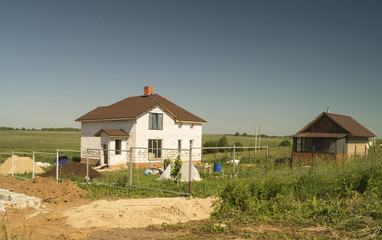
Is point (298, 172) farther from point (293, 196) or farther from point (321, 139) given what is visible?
point (321, 139)

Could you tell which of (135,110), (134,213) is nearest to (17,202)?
(134,213)

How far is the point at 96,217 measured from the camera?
29.2 feet

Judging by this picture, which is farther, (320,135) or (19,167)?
(320,135)

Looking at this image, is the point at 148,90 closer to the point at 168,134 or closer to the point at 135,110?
the point at 135,110

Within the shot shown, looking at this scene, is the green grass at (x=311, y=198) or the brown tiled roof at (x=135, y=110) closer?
the green grass at (x=311, y=198)

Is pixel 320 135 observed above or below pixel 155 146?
above

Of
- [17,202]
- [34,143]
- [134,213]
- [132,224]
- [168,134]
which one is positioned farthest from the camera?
[34,143]

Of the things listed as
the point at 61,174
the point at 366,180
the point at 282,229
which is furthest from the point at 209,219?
the point at 61,174

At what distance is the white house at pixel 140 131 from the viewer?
27047mm

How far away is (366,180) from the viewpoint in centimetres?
980

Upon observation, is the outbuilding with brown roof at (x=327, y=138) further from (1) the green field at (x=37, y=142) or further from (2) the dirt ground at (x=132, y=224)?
(1) the green field at (x=37, y=142)

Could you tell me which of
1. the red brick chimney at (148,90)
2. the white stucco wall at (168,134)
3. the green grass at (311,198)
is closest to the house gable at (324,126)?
the white stucco wall at (168,134)

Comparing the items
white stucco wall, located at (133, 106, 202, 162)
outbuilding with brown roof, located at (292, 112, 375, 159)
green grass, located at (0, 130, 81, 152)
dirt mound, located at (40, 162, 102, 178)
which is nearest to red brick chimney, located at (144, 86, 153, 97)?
white stucco wall, located at (133, 106, 202, 162)

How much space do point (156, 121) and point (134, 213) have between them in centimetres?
1989
